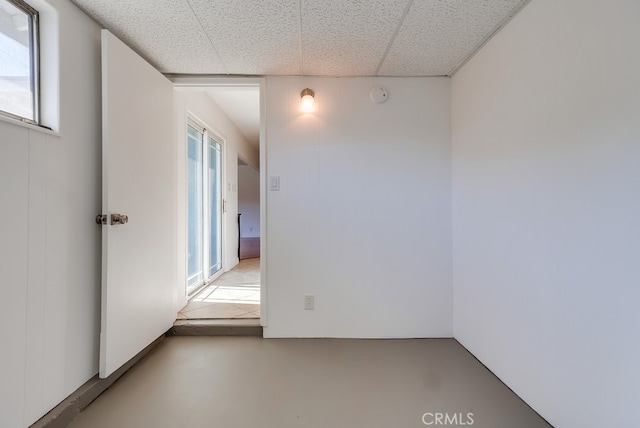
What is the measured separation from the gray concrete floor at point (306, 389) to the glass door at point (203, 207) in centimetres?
119

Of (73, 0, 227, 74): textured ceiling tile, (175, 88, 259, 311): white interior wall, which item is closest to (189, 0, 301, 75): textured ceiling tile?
(73, 0, 227, 74): textured ceiling tile

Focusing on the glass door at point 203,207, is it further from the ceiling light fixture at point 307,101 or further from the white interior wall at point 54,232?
the ceiling light fixture at point 307,101

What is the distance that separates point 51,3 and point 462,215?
2.66m

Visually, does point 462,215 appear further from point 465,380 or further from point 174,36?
point 174,36

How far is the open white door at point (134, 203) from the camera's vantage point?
1453 mm

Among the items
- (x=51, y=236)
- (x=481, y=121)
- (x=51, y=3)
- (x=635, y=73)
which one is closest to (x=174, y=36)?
(x=51, y=3)

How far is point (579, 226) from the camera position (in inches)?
44.0

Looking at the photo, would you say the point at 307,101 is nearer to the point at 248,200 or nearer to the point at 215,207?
the point at 215,207

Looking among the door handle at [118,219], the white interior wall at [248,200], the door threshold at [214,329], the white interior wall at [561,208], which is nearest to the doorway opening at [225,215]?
the door threshold at [214,329]

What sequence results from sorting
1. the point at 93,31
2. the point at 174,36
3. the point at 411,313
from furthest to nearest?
the point at 411,313
the point at 174,36
the point at 93,31

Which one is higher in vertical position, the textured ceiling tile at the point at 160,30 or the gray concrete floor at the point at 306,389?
the textured ceiling tile at the point at 160,30

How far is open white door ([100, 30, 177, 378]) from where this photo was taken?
4.77 feet

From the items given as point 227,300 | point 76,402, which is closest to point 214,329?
point 227,300

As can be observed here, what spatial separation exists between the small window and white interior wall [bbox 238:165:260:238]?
7.45m
